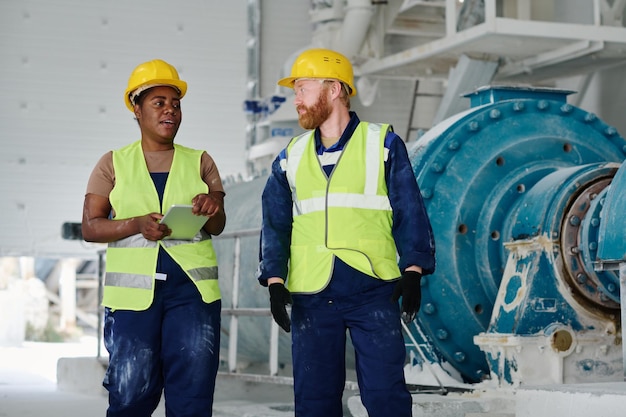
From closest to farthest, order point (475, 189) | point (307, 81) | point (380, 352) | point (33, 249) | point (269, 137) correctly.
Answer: point (380, 352) < point (307, 81) < point (475, 189) < point (269, 137) < point (33, 249)

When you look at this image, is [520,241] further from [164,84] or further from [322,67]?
[164,84]

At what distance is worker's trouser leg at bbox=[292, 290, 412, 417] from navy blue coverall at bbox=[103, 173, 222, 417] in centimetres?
35

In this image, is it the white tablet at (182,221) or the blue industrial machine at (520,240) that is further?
Result: the blue industrial machine at (520,240)

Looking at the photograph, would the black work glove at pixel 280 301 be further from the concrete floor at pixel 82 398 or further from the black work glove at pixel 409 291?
the concrete floor at pixel 82 398

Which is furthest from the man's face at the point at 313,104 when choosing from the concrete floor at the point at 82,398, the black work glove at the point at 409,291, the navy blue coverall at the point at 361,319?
the concrete floor at the point at 82,398

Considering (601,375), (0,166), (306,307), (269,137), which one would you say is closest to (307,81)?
(306,307)

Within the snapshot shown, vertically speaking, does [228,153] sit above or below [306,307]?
above

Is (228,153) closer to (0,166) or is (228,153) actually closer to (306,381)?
(0,166)

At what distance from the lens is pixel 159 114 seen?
360cm

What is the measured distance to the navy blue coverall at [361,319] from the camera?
320 cm

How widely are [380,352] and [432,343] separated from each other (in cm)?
169

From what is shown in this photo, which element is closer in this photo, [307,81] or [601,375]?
[307,81]

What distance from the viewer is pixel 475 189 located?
4816mm

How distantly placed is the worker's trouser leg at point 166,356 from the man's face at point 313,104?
69 centimetres
